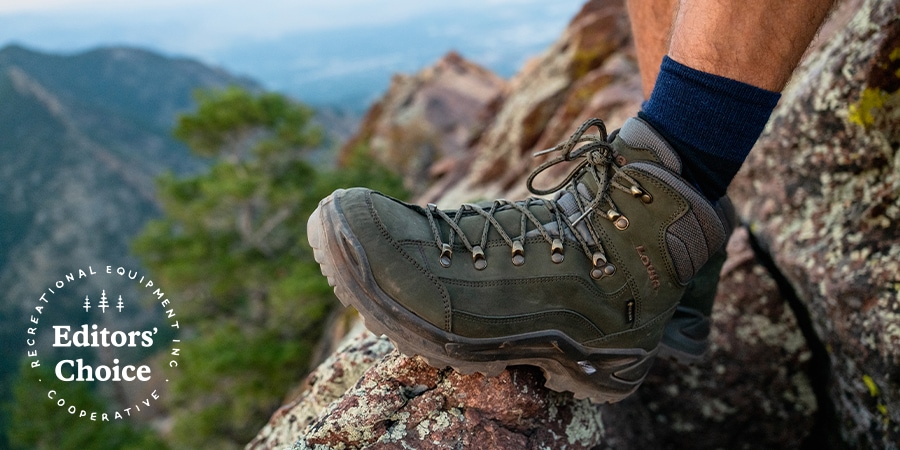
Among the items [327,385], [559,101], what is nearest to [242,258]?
[559,101]

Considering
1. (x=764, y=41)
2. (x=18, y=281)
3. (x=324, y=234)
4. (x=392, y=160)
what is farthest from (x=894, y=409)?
(x=18, y=281)

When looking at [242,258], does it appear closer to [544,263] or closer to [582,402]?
[582,402]

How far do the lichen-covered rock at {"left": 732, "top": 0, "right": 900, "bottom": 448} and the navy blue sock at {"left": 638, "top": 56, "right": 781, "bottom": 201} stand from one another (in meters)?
0.82

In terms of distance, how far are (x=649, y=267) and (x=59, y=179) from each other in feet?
198

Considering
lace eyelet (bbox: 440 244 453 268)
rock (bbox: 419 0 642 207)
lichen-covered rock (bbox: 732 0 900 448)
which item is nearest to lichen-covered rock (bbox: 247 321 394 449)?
lace eyelet (bbox: 440 244 453 268)

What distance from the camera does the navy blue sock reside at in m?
1.47

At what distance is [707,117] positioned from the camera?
150 centimetres

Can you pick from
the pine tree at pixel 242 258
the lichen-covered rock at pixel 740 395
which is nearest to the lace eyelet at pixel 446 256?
the lichen-covered rock at pixel 740 395

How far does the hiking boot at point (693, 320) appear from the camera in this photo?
1940 millimetres

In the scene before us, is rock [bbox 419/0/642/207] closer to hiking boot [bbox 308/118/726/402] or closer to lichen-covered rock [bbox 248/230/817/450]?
lichen-covered rock [bbox 248/230/817/450]

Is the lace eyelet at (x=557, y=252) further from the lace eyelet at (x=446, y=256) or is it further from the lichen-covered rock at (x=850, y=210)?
the lichen-covered rock at (x=850, y=210)

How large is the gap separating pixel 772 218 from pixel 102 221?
56.9 metres

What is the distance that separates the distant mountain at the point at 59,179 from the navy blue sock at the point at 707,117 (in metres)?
41.2

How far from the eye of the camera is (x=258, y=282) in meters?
13.8
